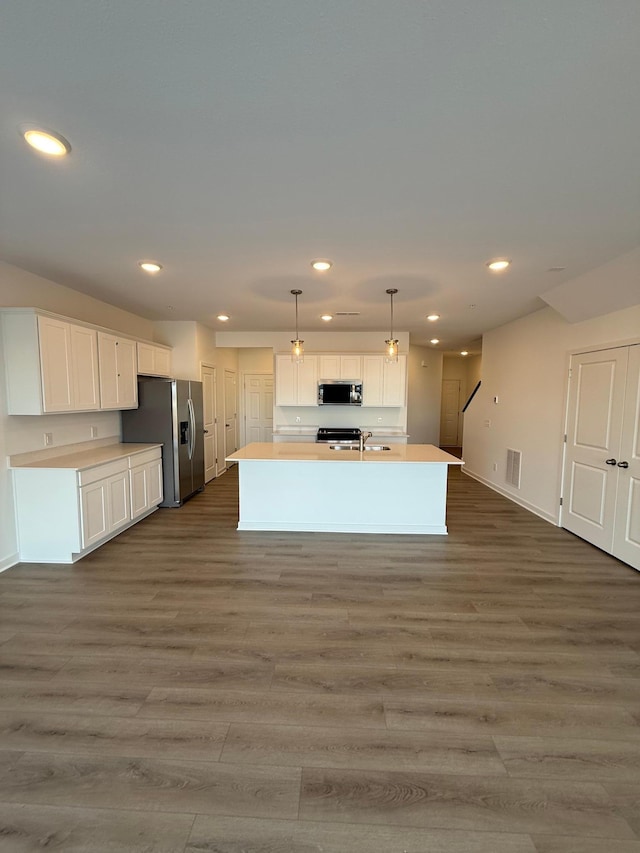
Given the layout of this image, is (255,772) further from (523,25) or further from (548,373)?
(548,373)

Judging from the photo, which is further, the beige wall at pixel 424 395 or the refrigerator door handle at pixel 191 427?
the beige wall at pixel 424 395

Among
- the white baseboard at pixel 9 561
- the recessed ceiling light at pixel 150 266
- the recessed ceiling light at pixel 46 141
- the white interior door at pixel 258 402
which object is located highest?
the recessed ceiling light at pixel 150 266

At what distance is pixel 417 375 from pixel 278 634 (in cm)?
703

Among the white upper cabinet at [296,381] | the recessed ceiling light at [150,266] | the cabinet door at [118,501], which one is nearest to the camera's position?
the recessed ceiling light at [150,266]

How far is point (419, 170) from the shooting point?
1.86m

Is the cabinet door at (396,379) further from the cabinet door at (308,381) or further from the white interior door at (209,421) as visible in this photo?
the white interior door at (209,421)

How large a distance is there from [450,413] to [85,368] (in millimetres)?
8819

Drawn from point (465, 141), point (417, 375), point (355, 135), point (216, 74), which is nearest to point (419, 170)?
point (465, 141)

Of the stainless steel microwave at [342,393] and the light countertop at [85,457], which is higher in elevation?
the stainless steel microwave at [342,393]

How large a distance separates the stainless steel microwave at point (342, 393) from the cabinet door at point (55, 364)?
3.65 meters

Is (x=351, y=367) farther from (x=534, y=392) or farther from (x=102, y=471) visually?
(x=102, y=471)

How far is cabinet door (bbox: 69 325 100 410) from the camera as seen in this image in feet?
12.2

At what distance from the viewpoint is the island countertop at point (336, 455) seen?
160 inches

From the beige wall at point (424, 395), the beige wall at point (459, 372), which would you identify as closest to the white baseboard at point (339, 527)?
the beige wall at point (424, 395)
